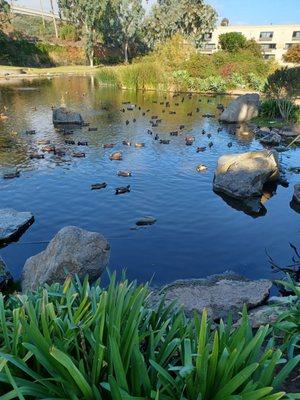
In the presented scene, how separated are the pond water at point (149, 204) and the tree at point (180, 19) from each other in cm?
5241

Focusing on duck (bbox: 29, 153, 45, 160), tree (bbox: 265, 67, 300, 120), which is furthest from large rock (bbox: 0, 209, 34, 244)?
tree (bbox: 265, 67, 300, 120)

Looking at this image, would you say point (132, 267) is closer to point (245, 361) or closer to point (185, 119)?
point (245, 361)

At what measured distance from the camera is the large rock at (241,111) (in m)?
29.9

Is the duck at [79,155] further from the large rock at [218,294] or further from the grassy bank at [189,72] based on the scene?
the grassy bank at [189,72]

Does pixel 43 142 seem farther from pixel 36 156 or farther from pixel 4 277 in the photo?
pixel 4 277

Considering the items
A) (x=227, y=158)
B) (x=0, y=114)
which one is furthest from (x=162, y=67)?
(x=227, y=158)

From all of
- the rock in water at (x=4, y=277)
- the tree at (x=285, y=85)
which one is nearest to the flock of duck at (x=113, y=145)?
the rock in water at (x=4, y=277)

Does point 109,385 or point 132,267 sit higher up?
point 109,385

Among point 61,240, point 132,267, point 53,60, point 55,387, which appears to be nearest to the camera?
point 55,387

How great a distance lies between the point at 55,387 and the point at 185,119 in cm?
2785

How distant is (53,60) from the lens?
275ft

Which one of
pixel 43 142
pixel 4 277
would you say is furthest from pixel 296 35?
pixel 4 277

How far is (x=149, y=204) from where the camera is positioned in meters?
14.4

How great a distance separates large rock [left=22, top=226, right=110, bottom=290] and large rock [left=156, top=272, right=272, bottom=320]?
2.15 meters
